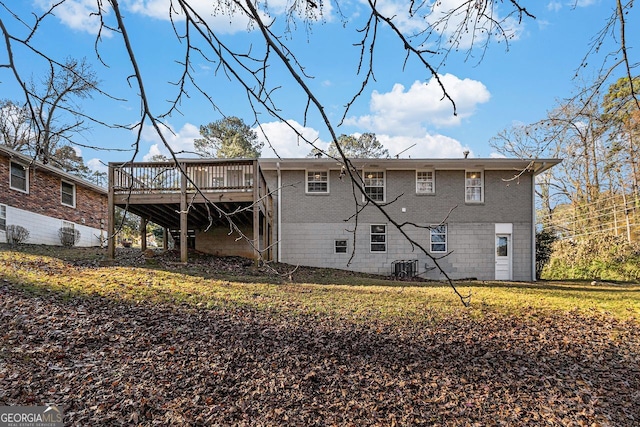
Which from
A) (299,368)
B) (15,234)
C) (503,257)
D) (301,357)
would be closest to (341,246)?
(503,257)

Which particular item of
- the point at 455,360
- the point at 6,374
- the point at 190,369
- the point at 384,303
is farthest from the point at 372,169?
Answer: the point at 6,374

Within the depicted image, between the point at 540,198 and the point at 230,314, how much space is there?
1806 cm

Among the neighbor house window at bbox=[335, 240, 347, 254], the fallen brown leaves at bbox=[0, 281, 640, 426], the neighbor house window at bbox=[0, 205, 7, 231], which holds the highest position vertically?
the neighbor house window at bbox=[0, 205, 7, 231]

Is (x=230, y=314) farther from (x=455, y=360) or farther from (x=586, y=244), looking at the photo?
(x=586, y=244)

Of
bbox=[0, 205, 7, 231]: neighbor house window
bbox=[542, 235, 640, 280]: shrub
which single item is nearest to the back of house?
bbox=[542, 235, 640, 280]: shrub

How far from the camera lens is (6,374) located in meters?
3.71

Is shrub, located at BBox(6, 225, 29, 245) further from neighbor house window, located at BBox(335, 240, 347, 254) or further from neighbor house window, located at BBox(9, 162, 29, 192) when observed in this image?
neighbor house window, located at BBox(335, 240, 347, 254)

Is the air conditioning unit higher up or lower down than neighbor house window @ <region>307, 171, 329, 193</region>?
lower down

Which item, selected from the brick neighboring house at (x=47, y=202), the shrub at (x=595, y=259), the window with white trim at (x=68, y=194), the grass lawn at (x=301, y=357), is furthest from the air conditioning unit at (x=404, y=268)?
the window with white trim at (x=68, y=194)

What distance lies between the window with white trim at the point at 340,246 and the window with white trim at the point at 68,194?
458 inches

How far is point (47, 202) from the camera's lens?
14.9m

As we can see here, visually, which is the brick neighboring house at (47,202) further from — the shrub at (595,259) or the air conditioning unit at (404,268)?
the shrub at (595,259)

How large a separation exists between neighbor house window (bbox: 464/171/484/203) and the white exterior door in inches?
63.9

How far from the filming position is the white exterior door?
13.8 metres
